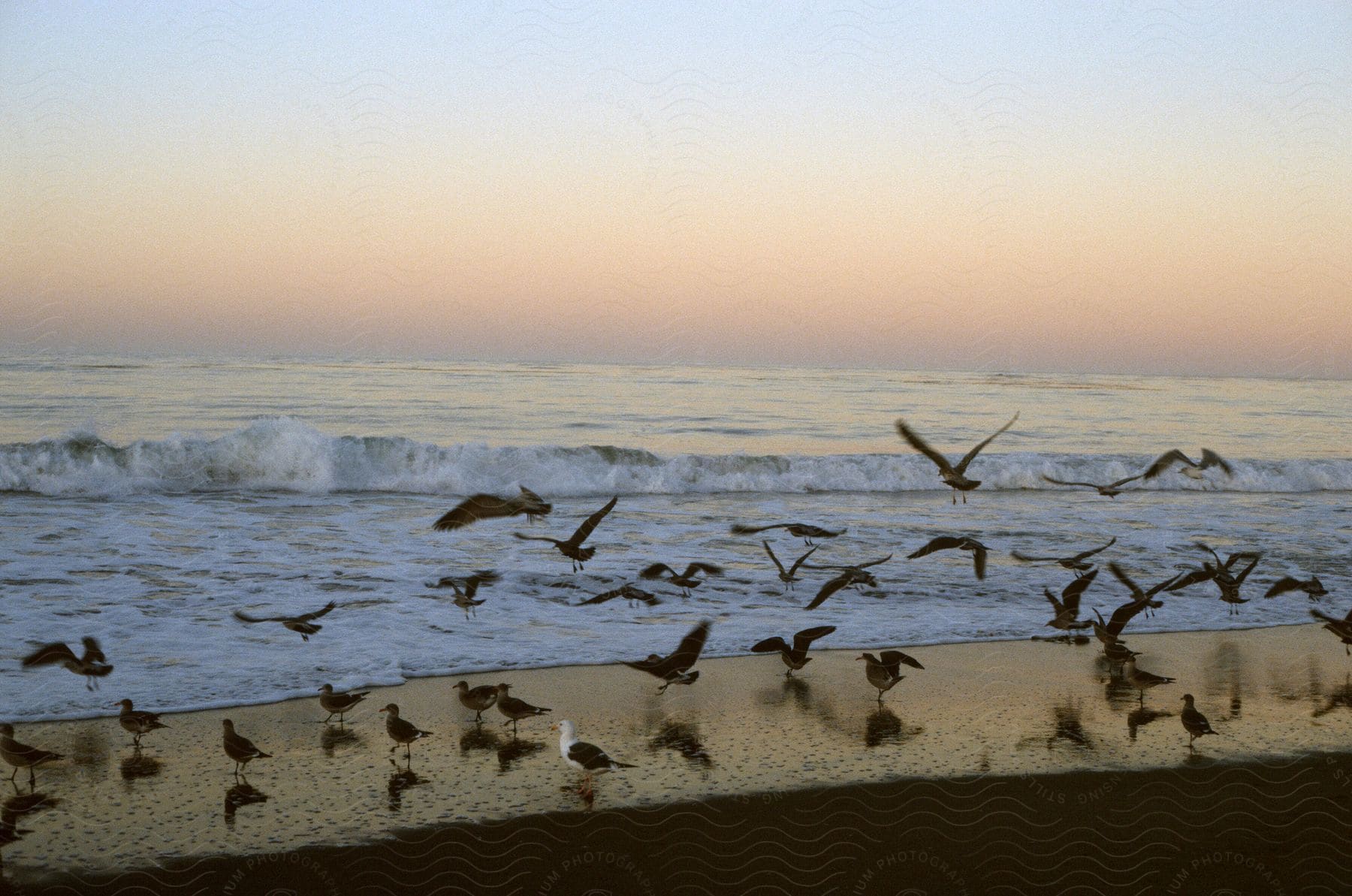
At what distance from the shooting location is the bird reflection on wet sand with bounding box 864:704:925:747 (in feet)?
19.4

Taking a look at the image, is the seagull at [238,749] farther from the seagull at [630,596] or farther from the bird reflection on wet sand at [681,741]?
the seagull at [630,596]

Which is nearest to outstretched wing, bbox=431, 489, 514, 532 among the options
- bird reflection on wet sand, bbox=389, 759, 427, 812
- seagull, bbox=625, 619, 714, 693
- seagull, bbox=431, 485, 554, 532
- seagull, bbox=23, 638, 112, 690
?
seagull, bbox=431, 485, 554, 532

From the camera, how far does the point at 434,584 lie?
9.76 m

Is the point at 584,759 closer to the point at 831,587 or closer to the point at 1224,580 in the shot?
the point at 831,587

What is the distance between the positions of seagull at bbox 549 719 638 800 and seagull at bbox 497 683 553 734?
0.62m

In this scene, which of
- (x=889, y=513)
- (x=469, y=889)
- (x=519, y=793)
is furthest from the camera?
(x=889, y=513)

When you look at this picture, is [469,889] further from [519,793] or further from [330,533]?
[330,533]

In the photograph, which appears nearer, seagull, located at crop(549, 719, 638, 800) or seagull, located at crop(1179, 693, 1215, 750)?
seagull, located at crop(549, 719, 638, 800)

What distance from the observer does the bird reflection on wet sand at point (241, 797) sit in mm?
4840

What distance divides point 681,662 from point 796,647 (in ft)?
3.16

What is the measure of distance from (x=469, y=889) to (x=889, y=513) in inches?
486

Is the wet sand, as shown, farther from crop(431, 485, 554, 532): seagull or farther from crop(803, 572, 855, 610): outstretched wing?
crop(803, 572, 855, 610): outstretched wing

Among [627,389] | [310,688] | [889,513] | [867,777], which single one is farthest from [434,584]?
[627,389]

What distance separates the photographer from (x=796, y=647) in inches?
282
